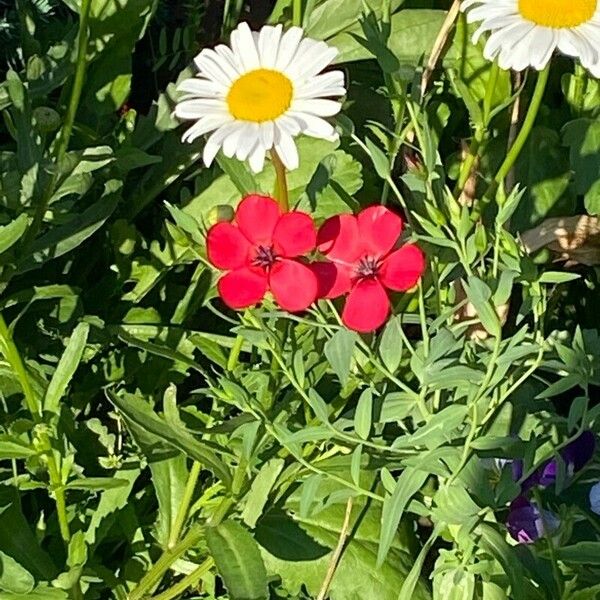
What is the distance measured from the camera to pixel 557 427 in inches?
41.8

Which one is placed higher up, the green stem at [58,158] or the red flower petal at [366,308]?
the green stem at [58,158]

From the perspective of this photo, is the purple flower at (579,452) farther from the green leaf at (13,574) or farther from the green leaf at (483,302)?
the green leaf at (13,574)

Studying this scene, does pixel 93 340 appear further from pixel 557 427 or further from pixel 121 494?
pixel 557 427

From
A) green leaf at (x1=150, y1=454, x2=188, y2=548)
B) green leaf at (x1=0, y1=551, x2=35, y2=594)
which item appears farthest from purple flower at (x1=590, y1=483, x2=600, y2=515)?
green leaf at (x1=0, y1=551, x2=35, y2=594)

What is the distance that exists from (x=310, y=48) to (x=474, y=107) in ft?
0.56

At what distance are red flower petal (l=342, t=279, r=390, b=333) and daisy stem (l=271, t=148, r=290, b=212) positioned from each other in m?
0.08

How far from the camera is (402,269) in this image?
0.78 metres

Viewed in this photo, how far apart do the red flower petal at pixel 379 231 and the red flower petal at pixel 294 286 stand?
0.06 metres

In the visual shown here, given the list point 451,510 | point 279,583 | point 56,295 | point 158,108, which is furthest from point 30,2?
point 451,510

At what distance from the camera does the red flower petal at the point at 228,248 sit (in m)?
0.75

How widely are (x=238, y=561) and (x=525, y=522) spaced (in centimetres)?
26

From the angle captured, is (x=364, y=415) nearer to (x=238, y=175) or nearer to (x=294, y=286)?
(x=294, y=286)

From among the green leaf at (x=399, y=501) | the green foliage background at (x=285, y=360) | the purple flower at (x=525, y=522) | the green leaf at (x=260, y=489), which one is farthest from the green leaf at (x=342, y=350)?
the purple flower at (x=525, y=522)

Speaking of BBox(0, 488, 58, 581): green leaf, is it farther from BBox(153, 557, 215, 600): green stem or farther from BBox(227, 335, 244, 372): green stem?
BBox(227, 335, 244, 372): green stem
